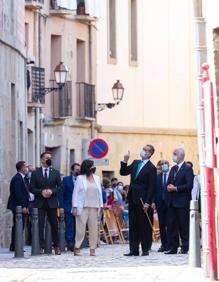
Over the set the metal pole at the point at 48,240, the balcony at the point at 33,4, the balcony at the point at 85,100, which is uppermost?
the balcony at the point at 33,4

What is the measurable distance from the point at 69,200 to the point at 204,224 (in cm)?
1273

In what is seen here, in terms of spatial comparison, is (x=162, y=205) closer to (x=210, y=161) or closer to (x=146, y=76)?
(x=210, y=161)

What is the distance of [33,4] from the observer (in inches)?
1806

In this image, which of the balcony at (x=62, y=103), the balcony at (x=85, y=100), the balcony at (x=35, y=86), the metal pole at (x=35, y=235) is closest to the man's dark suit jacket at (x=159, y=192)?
the metal pole at (x=35, y=235)

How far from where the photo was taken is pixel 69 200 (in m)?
32.8

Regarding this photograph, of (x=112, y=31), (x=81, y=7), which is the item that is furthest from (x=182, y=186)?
(x=112, y=31)

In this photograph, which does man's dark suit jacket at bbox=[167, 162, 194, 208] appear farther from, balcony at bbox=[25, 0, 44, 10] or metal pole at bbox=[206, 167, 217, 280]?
balcony at bbox=[25, 0, 44, 10]

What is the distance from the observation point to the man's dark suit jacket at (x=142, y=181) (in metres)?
27.9

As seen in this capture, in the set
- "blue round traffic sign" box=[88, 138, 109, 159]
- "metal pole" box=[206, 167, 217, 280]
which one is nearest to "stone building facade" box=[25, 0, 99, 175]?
"blue round traffic sign" box=[88, 138, 109, 159]

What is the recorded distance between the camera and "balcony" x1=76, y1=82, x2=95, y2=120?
5200cm

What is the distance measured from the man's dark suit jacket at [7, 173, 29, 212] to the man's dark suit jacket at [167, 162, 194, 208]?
4.26 meters

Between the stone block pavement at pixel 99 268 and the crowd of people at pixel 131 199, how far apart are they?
45cm

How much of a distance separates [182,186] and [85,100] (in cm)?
2382

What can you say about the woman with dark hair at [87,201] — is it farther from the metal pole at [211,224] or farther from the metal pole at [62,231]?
the metal pole at [211,224]
